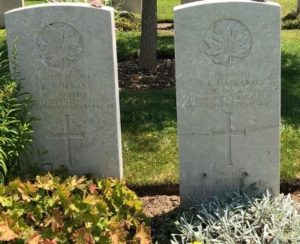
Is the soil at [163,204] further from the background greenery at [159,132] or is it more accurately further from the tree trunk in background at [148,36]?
the tree trunk in background at [148,36]

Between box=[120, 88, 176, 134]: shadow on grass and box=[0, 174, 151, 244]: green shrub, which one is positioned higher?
box=[120, 88, 176, 134]: shadow on grass

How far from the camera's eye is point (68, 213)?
14.1 ft

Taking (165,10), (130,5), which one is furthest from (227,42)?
(165,10)

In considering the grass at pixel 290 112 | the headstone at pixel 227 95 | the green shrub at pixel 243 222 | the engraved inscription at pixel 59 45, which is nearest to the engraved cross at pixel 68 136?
the engraved inscription at pixel 59 45

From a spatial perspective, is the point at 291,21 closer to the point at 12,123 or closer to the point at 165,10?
the point at 165,10

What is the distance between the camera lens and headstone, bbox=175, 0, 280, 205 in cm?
466

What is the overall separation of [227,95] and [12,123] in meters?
1.75

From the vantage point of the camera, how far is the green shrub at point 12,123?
4.70 m

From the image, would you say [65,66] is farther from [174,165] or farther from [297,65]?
[297,65]

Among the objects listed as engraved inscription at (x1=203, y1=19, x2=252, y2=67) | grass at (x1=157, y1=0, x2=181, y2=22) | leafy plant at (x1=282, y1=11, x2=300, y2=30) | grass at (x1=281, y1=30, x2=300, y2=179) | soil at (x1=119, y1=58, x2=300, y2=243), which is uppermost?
grass at (x1=157, y1=0, x2=181, y2=22)

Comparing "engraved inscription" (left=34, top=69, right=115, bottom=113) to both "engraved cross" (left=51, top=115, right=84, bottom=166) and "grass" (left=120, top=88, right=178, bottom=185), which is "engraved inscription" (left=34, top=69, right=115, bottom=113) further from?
"grass" (left=120, top=88, right=178, bottom=185)

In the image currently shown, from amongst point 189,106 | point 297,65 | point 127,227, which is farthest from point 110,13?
point 297,65

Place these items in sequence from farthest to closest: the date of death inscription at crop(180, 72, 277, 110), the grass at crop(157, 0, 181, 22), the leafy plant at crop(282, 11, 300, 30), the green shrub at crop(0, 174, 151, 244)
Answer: the grass at crop(157, 0, 181, 22)
the leafy plant at crop(282, 11, 300, 30)
the date of death inscription at crop(180, 72, 277, 110)
the green shrub at crop(0, 174, 151, 244)

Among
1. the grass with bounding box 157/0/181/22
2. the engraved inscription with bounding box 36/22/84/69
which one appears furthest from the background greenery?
the grass with bounding box 157/0/181/22
